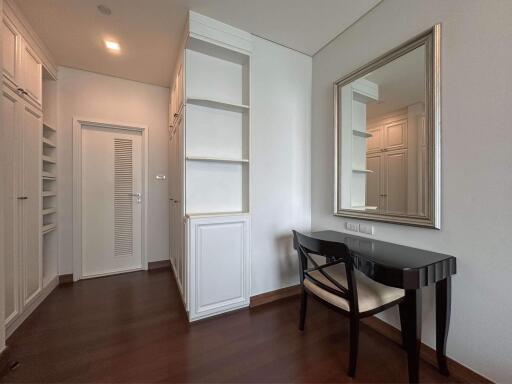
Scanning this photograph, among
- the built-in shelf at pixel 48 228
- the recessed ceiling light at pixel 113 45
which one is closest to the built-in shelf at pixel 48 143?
the built-in shelf at pixel 48 228

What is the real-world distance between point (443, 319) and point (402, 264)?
502mm

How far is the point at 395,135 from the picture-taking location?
167 centimetres

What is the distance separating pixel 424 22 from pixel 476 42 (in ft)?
1.25

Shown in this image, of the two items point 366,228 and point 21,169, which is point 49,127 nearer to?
point 21,169

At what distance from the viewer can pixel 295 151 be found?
2.36 metres

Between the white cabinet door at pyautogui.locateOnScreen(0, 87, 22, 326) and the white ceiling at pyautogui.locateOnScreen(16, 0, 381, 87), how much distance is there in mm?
824

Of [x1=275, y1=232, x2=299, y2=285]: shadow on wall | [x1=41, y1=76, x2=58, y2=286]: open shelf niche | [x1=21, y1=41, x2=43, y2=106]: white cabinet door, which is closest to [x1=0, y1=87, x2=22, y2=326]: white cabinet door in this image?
[x1=21, y1=41, x2=43, y2=106]: white cabinet door

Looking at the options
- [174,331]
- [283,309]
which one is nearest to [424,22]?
[283,309]

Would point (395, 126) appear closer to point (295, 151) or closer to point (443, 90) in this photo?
point (443, 90)

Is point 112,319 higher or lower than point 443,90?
lower

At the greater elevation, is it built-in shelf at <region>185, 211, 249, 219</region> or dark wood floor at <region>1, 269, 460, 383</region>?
built-in shelf at <region>185, 211, 249, 219</region>

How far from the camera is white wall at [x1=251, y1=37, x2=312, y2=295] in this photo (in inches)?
84.9

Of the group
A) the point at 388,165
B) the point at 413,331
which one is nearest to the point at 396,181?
the point at 388,165

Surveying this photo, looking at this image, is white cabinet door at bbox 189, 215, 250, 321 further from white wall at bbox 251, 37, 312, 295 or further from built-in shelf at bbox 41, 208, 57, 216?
built-in shelf at bbox 41, 208, 57, 216
